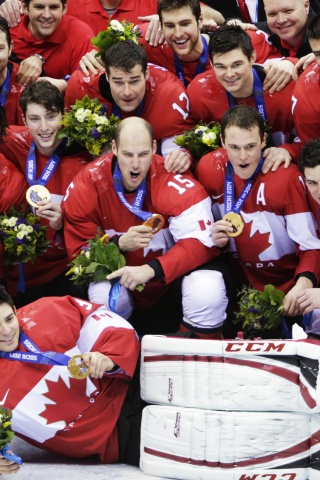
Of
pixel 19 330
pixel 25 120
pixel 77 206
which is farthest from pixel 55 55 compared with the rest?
pixel 19 330

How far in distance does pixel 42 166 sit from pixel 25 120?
0.25 metres

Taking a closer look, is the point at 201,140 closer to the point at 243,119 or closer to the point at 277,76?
the point at 243,119

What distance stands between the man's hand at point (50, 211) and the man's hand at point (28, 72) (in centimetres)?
93

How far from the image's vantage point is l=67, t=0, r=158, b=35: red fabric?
655 centimetres

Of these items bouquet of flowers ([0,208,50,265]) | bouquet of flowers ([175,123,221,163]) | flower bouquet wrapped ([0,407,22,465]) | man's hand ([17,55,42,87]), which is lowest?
flower bouquet wrapped ([0,407,22,465])

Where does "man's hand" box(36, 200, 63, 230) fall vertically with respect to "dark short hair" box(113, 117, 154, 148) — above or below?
below

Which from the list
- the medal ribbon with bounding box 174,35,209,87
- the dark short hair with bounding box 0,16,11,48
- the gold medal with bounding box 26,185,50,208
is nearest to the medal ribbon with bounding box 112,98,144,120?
the medal ribbon with bounding box 174,35,209,87

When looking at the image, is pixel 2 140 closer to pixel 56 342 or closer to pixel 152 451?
pixel 56 342

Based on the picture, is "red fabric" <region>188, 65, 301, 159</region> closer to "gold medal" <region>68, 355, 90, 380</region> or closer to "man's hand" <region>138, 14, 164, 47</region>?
"man's hand" <region>138, 14, 164, 47</region>

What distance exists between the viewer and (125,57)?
557cm

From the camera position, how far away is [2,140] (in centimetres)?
578

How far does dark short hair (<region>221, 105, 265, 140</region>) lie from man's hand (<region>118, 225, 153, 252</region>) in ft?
1.98

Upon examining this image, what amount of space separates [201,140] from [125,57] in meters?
0.57

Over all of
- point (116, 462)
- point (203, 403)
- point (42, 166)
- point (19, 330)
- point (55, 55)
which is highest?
point (55, 55)
